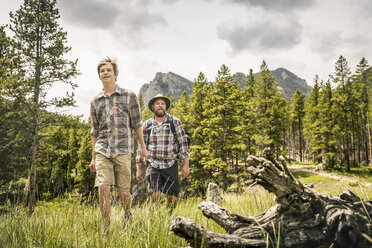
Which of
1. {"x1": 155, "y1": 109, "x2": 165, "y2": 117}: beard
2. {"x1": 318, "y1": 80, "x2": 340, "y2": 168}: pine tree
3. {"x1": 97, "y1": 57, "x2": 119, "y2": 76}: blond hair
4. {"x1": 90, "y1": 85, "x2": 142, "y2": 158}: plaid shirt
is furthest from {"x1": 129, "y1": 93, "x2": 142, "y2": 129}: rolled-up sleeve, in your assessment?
{"x1": 318, "y1": 80, "x2": 340, "y2": 168}: pine tree

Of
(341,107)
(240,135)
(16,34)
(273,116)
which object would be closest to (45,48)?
(16,34)

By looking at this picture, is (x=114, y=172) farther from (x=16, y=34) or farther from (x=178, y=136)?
(x=16, y=34)

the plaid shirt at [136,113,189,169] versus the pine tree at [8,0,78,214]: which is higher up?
the pine tree at [8,0,78,214]

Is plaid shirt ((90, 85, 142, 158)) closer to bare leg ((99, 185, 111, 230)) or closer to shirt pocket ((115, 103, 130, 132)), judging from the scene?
shirt pocket ((115, 103, 130, 132))

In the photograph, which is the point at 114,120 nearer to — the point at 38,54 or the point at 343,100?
the point at 38,54

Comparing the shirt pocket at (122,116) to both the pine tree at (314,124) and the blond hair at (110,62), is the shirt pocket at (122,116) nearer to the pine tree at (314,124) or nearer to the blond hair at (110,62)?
the blond hair at (110,62)

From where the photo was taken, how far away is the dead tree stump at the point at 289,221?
147cm

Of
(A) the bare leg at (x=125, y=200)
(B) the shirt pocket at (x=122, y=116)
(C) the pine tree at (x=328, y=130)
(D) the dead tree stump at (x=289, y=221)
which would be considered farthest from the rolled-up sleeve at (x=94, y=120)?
(C) the pine tree at (x=328, y=130)

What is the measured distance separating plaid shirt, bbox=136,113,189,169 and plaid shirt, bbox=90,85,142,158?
1046mm

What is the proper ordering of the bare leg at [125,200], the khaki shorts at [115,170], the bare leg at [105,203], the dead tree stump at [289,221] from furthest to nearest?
the bare leg at [125,200] < the khaki shorts at [115,170] < the bare leg at [105,203] < the dead tree stump at [289,221]

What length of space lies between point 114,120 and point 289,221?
251cm

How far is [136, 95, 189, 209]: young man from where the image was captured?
13.3ft

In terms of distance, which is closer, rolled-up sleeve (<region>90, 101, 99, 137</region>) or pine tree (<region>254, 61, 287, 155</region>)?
rolled-up sleeve (<region>90, 101, 99, 137</region>)

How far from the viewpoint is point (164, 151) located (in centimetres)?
413
